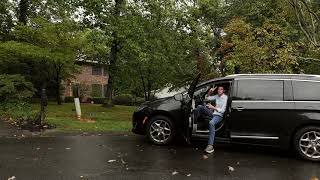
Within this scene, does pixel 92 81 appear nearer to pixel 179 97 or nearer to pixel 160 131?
pixel 160 131

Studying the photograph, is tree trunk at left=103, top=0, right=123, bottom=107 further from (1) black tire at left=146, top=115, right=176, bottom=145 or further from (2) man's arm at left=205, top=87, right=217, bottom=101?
(2) man's arm at left=205, top=87, right=217, bottom=101

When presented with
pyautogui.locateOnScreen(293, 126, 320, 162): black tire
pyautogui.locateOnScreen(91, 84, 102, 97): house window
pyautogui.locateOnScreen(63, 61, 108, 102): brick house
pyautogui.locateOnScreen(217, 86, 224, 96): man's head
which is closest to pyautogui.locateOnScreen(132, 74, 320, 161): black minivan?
pyautogui.locateOnScreen(293, 126, 320, 162): black tire

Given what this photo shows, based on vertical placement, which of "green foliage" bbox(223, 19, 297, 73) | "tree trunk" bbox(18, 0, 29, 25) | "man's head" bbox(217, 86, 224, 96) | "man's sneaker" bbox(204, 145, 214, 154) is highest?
"tree trunk" bbox(18, 0, 29, 25)

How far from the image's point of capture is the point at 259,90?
994 centimetres

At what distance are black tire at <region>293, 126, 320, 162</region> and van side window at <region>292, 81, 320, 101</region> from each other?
2.19ft

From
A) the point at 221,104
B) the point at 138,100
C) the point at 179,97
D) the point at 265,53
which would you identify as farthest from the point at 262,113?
the point at 138,100

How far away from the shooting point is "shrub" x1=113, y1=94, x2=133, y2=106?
141 ft

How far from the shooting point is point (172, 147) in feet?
34.8

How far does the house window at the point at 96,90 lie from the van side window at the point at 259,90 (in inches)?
1477

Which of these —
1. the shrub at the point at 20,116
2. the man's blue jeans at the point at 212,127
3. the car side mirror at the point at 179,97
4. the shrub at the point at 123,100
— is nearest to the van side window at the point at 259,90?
the man's blue jeans at the point at 212,127

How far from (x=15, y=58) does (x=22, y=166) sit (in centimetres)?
1693

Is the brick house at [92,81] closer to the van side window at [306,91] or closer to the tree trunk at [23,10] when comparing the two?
the tree trunk at [23,10]

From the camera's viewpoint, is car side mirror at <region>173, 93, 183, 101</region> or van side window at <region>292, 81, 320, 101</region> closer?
van side window at <region>292, 81, 320, 101</region>

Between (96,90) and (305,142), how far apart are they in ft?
130
